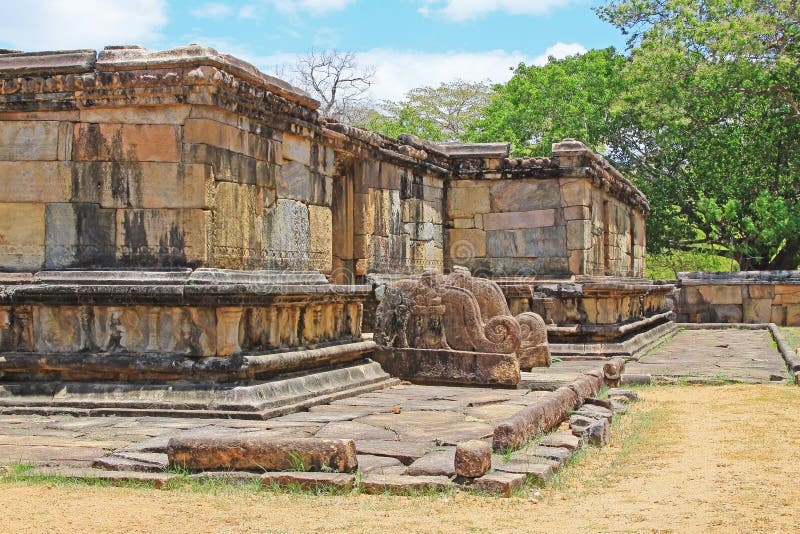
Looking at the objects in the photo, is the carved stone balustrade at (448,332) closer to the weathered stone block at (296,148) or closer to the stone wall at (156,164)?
the stone wall at (156,164)

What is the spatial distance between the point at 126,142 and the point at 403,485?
173 inches

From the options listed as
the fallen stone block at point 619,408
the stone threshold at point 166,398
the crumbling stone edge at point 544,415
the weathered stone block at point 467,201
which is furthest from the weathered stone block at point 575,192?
the stone threshold at point 166,398

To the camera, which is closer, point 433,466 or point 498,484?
point 498,484

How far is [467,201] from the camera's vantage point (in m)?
14.0

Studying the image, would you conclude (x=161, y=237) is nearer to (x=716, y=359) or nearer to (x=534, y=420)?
(x=534, y=420)

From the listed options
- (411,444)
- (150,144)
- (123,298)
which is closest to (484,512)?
(411,444)

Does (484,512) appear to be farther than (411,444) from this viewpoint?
No

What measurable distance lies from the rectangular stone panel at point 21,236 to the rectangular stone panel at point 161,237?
74 centimetres

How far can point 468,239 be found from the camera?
45.8 ft

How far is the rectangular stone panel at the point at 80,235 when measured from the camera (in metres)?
7.63

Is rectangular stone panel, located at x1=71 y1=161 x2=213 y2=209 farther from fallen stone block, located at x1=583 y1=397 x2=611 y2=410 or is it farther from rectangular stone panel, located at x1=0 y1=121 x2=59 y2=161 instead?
fallen stone block, located at x1=583 y1=397 x2=611 y2=410

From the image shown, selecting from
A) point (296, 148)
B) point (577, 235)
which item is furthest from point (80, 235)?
point (577, 235)

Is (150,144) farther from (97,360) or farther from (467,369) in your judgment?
(467,369)

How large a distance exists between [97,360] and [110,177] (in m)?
1.57
